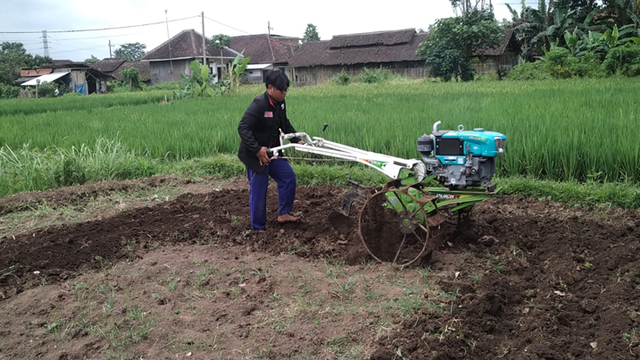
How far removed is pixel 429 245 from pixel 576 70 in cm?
1788

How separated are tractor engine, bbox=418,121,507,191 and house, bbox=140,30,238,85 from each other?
130ft

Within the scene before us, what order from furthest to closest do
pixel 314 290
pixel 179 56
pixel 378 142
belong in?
pixel 179 56
pixel 378 142
pixel 314 290

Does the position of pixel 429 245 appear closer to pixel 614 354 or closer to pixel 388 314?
pixel 388 314

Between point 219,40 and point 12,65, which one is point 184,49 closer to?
point 219,40

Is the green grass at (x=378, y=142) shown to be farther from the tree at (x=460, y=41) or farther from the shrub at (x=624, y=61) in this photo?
the tree at (x=460, y=41)

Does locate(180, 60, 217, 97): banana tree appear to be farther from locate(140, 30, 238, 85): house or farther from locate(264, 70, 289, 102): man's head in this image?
locate(140, 30, 238, 85): house

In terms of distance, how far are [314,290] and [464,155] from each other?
1.48 meters

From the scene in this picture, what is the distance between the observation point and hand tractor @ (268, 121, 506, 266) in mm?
4062

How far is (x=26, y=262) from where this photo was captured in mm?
4676

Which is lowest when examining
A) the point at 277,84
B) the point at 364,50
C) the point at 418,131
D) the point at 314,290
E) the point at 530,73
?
the point at 314,290

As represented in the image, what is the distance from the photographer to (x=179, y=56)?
42438 millimetres

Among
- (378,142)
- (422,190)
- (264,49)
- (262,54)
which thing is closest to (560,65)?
(378,142)

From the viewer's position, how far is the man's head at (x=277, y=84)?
4801 millimetres

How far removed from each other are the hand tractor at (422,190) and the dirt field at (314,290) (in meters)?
0.21
